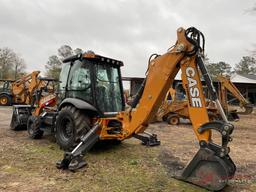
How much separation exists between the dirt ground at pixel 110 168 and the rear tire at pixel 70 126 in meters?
0.28

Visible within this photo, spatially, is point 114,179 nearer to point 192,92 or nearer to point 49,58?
point 192,92

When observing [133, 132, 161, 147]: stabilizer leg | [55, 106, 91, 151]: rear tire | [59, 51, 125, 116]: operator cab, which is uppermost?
[59, 51, 125, 116]: operator cab

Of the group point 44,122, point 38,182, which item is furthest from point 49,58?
point 38,182

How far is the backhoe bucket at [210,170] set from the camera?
350cm

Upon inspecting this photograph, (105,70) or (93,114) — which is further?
(105,70)

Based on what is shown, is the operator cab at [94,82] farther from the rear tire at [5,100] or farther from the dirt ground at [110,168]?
the rear tire at [5,100]

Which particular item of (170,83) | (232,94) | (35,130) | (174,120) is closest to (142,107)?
(170,83)

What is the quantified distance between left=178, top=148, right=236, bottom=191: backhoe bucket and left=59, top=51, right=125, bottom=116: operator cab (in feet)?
7.86

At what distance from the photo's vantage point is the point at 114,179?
409 centimetres

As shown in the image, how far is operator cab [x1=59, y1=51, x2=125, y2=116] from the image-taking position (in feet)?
18.4

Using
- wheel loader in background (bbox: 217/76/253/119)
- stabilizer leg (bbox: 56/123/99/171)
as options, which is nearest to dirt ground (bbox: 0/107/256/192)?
stabilizer leg (bbox: 56/123/99/171)

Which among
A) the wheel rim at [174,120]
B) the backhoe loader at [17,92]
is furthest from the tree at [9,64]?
the wheel rim at [174,120]

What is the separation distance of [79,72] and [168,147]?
287 cm

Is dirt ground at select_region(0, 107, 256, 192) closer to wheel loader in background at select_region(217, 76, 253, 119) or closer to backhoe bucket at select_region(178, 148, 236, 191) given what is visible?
backhoe bucket at select_region(178, 148, 236, 191)
